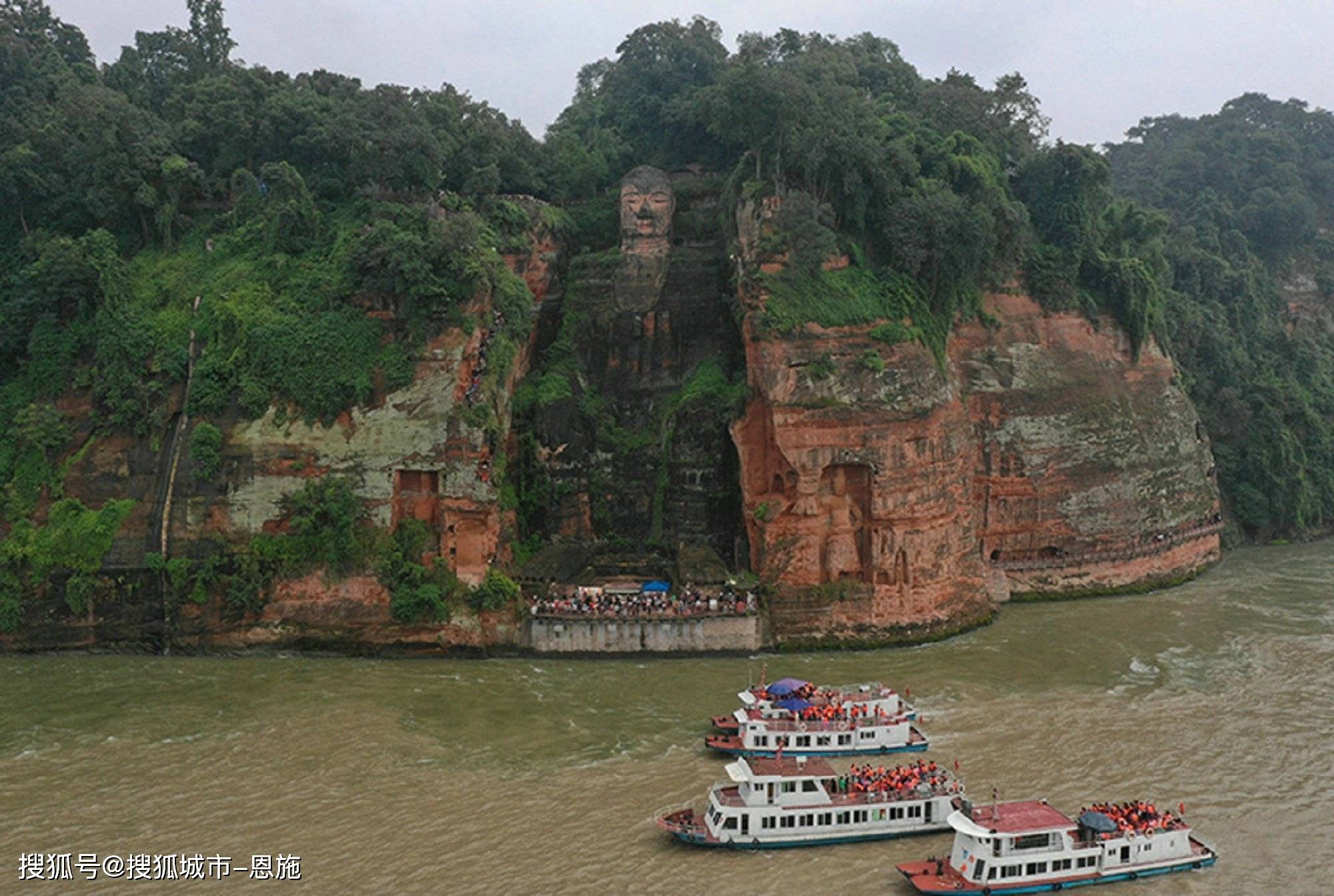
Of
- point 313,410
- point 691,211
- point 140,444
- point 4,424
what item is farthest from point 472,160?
Result: point 4,424

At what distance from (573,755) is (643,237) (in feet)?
75.8

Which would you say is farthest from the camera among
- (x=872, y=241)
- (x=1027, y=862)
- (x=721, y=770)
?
(x=872, y=241)

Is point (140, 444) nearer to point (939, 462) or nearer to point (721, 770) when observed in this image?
point (721, 770)

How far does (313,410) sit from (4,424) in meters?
10.9

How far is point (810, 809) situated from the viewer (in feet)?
68.1

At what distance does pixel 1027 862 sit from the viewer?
18906 mm

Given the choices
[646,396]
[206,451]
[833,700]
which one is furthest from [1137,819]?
[206,451]

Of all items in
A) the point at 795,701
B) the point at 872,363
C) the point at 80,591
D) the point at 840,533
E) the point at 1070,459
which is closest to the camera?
the point at 795,701

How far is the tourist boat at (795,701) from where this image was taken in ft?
83.6

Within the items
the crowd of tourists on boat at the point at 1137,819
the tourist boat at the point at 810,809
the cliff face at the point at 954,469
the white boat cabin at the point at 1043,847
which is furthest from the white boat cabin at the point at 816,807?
the cliff face at the point at 954,469

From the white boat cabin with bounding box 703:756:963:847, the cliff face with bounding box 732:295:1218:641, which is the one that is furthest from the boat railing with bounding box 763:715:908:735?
the cliff face with bounding box 732:295:1218:641

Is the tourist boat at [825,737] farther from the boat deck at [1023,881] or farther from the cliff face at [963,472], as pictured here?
the cliff face at [963,472]

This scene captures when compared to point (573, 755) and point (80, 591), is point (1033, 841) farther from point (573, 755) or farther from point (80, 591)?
point (80, 591)

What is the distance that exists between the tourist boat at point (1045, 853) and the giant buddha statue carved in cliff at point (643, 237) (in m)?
25.6
